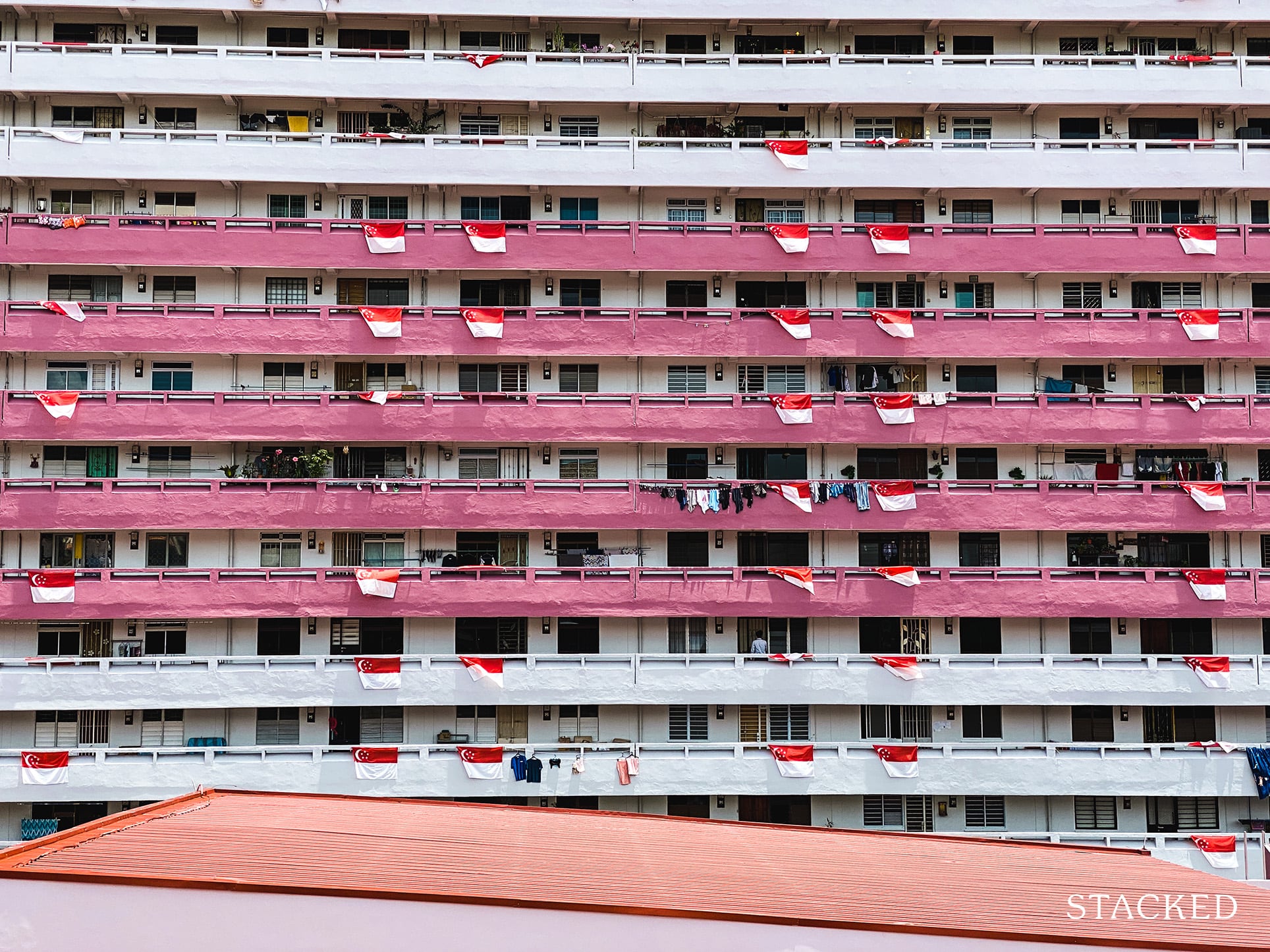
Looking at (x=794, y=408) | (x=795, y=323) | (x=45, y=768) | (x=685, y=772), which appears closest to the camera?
(x=45, y=768)

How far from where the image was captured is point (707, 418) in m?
36.8

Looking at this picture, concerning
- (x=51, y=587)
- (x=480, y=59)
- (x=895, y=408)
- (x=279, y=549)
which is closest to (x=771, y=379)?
(x=895, y=408)

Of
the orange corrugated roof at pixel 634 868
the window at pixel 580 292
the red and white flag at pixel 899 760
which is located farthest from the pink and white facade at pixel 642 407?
the orange corrugated roof at pixel 634 868

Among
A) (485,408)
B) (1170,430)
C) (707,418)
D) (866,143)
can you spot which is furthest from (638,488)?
(1170,430)

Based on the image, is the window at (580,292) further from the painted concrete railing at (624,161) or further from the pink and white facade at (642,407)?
the painted concrete railing at (624,161)

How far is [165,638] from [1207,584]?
31904mm

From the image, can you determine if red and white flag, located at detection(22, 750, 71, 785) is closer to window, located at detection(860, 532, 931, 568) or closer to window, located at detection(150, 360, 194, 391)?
window, located at detection(150, 360, 194, 391)

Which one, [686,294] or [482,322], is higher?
[686,294]

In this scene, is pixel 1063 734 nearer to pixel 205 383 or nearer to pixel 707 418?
pixel 707 418

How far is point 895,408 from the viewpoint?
1455 inches

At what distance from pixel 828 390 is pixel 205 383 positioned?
19894 millimetres

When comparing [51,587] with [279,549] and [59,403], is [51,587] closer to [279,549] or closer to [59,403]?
[59,403]

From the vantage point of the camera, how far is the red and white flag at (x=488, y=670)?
35094 millimetres

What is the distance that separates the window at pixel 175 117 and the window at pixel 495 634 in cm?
1839
